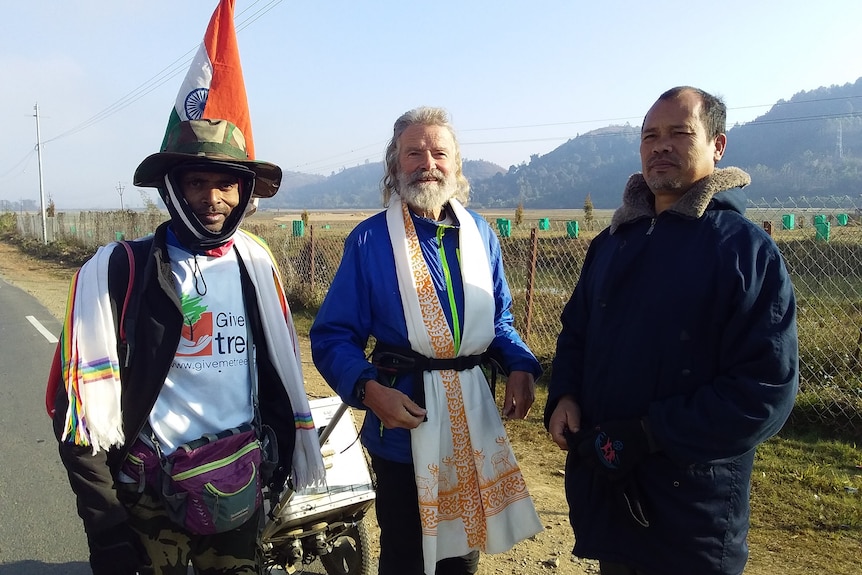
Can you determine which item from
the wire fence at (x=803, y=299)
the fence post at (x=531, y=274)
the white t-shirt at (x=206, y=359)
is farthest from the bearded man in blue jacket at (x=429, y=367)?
the fence post at (x=531, y=274)

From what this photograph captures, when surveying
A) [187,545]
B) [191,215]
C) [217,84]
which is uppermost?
[217,84]

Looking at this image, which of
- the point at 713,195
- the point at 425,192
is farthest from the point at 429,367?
the point at 713,195

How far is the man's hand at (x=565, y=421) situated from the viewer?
76.5 inches

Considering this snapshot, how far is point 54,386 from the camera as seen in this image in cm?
182

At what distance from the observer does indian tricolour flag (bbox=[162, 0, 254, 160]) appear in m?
2.12

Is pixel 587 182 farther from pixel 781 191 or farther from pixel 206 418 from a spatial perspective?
pixel 206 418

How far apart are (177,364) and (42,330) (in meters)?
8.51

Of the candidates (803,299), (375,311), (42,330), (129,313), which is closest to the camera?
(129,313)

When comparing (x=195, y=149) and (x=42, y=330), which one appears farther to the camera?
(x=42, y=330)

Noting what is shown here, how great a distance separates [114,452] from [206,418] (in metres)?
0.28

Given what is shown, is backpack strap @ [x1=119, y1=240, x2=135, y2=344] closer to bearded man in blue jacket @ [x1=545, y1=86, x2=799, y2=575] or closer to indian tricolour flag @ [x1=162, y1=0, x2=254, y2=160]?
indian tricolour flag @ [x1=162, y1=0, x2=254, y2=160]

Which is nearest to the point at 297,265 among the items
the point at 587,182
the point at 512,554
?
the point at 512,554

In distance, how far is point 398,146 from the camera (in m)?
2.35

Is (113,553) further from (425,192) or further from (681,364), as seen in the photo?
(681,364)
